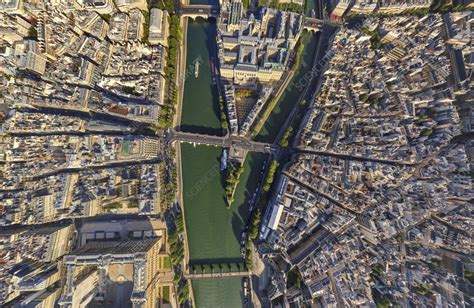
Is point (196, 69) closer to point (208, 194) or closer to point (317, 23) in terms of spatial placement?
point (208, 194)

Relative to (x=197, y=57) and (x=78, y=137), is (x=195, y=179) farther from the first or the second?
(x=197, y=57)

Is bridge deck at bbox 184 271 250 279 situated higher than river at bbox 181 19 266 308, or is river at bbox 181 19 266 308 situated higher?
river at bbox 181 19 266 308

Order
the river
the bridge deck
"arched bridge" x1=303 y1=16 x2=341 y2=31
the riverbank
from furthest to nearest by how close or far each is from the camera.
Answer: "arched bridge" x1=303 y1=16 x2=341 y2=31 < the riverbank < the river < the bridge deck

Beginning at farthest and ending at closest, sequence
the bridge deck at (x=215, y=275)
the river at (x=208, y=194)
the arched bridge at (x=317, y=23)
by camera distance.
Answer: the arched bridge at (x=317, y=23)
the river at (x=208, y=194)
the bridge deck at (x=215, y=275)

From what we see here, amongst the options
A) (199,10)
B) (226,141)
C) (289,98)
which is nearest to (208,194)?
(226,141)

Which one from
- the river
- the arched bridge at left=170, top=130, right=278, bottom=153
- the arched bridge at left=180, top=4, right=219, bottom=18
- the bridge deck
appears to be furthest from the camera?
the arched bridge at left=180, top=4, right=219, bottom=18

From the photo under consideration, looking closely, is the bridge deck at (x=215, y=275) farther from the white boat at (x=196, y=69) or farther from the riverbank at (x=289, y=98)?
the white boat at (x=196, y=69)

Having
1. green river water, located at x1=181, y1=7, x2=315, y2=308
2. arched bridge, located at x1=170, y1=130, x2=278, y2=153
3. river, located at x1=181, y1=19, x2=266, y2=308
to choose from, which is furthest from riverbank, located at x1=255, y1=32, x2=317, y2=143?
river, located at x1=181, y1=19, x2=266, y2=308

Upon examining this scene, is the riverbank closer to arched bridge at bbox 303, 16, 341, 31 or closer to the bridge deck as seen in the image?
arched bridge at bbox 303, 16, 341, 31

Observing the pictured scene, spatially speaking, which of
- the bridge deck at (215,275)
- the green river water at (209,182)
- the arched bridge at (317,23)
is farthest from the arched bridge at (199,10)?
the bridge deck at (215,275)
